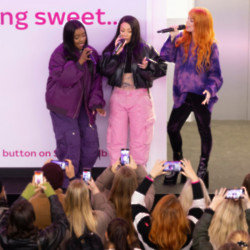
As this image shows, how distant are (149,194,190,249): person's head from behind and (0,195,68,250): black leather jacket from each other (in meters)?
0.50

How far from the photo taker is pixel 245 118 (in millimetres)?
8781

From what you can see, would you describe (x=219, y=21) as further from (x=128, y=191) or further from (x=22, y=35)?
(x=128, y=191)

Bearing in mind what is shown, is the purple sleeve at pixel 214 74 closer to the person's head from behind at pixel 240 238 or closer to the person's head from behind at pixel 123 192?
the person's head from behind at pixel 123 192

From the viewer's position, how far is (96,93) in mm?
5238

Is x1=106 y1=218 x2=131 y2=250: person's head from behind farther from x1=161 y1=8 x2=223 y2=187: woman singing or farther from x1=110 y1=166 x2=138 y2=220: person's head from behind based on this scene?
x1=161 y1=8 x2=223 y2=187: woman singing

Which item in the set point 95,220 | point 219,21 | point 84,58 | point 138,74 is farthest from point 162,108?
point 219,21

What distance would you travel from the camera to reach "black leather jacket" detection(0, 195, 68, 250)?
3045 mm

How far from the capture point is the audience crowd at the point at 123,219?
3029mm

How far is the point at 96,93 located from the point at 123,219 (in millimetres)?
2376

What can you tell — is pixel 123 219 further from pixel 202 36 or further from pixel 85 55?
pixel 202 36

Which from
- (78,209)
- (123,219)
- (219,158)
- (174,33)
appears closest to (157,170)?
(78,209)

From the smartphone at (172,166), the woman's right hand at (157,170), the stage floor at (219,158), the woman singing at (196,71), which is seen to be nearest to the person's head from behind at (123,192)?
the woman's right hand at (157,170)

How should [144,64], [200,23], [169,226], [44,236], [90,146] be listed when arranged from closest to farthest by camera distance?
1. [44,236]
2. [169,226]
3. [200,23]
4. [144,64]
5. [90,146]

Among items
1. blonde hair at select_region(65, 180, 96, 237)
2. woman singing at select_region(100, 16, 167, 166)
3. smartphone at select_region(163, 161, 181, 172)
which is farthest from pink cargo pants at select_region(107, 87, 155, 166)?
blonde hair at select_region(65, 180, 96, 237)
